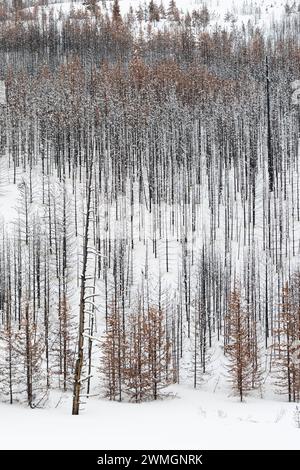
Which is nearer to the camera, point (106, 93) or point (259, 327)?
point (259, 327)

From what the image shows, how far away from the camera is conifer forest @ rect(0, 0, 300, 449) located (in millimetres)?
32844

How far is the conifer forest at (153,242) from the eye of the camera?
32.8 m

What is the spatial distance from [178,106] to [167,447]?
250ft

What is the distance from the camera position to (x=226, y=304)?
48.0 meters

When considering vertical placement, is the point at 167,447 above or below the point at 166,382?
above

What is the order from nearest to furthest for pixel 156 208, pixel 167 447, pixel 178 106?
pixel 167 447 < pixel 156 208 < pixel 178 106

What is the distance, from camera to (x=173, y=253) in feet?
176

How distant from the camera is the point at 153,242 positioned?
5481 cm

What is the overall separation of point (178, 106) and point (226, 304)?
46449mm
